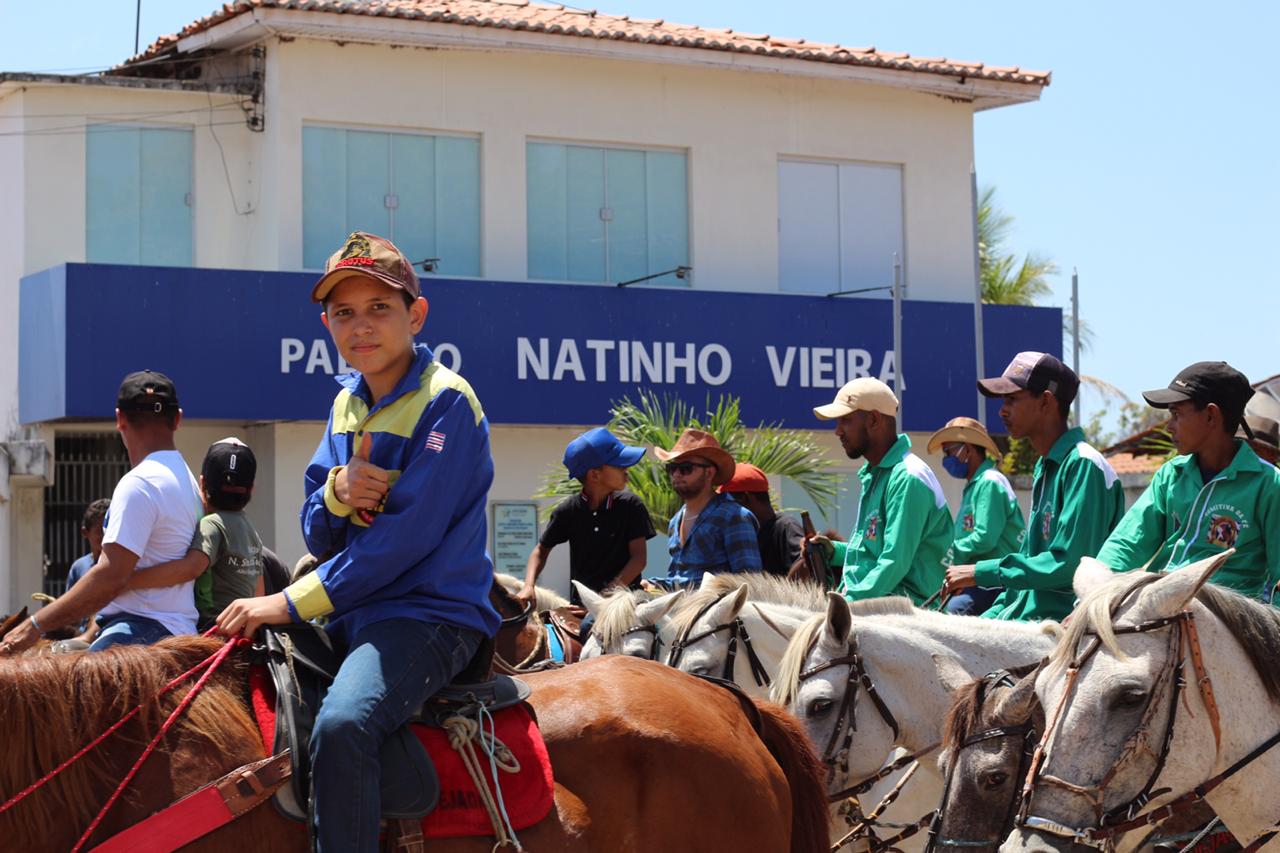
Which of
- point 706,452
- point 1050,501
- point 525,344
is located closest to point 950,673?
point 1050,501

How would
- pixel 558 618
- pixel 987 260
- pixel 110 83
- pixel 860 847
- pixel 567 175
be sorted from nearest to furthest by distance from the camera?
pixel 860 847 < pixel 558 618 < pixel 110 83 < pixel 567 175 < pixel 987 260

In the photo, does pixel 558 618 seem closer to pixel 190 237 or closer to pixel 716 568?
pixel 716 568

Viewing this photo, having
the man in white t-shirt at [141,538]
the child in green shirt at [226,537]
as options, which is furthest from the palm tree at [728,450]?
the man in white t-shirt at [141,538]

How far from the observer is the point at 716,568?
369 inches

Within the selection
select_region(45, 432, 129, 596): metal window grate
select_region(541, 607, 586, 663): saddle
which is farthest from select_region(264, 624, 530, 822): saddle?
select_region(45, 432, 129, 596): metal window grate

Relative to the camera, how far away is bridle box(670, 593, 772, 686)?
7.04 meters

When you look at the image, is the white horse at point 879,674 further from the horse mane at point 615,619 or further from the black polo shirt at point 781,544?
the black polo shirt at point 781,544

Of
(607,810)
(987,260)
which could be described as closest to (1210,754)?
(607,810)

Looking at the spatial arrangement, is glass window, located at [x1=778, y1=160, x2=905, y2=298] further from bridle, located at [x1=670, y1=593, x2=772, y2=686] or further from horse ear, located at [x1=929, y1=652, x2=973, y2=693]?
horse ear, located at [x1=929, y1=652, x2=973, y2=693]

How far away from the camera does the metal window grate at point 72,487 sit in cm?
2097

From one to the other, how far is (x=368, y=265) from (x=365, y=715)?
46.1 inches

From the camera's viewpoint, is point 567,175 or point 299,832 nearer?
point 299,832

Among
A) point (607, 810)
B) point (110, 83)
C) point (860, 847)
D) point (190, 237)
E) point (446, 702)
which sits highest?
point (110, 83)

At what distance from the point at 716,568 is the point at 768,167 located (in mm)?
15300
